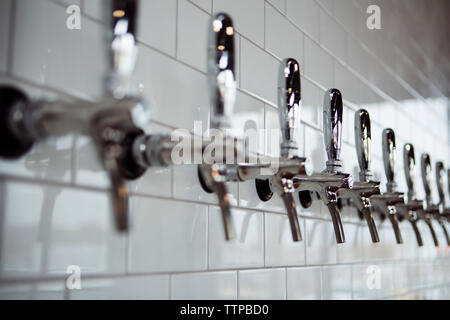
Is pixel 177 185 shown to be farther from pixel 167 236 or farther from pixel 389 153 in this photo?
pixel 389 153

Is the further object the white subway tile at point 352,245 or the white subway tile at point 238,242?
the white subway tile at point 352,245

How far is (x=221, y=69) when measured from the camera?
55 centimetres

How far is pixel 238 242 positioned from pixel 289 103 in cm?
21

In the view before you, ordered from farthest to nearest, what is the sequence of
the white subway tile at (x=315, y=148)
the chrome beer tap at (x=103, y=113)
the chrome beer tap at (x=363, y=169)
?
the white subway tile at (x=315, y=148) → the chrome beer tap at (x=363, y=169) → the chrome beer tap at (x=103, y=113)

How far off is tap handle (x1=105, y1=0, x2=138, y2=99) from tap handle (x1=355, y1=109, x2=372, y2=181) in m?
0.52

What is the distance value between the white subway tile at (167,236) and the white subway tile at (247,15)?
0.29 m

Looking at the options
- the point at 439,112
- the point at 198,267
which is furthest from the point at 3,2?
the point at 439,112

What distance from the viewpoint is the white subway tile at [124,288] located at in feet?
1.73

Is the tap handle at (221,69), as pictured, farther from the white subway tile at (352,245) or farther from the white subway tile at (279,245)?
the white subway tile at (352,245)

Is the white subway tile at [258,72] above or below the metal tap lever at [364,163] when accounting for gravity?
above

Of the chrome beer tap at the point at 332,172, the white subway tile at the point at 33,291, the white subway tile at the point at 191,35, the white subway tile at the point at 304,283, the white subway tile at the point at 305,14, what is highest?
the white subway tile at the point at 305,14

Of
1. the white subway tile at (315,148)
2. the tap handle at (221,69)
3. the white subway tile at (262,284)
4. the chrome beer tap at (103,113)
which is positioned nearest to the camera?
the chrome beer tap at (103,113)

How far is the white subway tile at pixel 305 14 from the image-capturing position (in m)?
1.00

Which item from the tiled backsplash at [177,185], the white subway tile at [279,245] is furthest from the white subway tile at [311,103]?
the white subway tile at [279,245]
